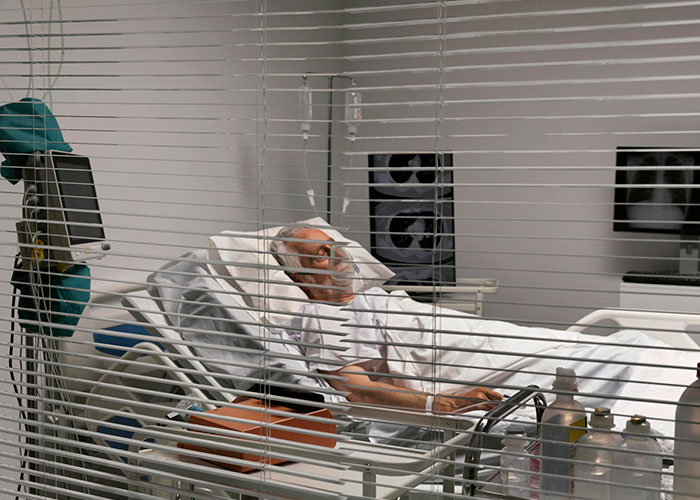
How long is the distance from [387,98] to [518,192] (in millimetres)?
1063

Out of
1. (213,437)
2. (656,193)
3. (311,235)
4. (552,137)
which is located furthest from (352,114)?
(656,193)

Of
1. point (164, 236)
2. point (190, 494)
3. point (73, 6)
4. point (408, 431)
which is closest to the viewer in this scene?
point (190, 494)

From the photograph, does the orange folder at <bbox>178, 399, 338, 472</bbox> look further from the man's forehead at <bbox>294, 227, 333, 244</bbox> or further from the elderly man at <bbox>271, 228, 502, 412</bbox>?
the man's forehead at <bbox>294, 227, 333, 244</bbox>

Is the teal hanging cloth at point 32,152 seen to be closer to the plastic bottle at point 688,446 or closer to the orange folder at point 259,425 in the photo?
the orange folder at point 259,425

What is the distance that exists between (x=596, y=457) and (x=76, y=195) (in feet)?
4.37

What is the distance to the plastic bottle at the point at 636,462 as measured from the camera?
1.05 meters

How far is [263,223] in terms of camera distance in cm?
127

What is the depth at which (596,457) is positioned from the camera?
1.08 meters

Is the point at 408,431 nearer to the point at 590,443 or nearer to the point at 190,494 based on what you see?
the point at 190,494

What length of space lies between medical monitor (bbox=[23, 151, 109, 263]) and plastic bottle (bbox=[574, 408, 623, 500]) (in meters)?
1.18

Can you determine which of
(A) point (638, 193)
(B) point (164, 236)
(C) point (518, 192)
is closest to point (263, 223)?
(B) point (164, 236)

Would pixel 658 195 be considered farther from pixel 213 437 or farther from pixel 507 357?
pixel 213 437

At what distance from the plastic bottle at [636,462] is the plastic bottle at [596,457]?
0.01m

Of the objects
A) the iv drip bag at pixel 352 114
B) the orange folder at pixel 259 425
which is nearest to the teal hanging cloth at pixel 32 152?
the orange folder at pixel 259 425
